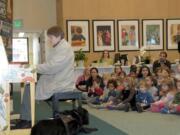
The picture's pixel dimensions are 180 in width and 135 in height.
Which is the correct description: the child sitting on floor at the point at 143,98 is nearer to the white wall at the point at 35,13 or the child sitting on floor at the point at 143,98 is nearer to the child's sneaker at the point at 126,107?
the child's sneaker at the point at 126,107

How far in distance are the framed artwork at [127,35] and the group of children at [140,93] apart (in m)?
3.41

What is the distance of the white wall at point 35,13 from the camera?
14266 millimetres

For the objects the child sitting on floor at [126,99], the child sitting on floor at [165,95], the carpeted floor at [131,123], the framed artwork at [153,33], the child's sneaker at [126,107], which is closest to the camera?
the carpeted floor at [131,123]

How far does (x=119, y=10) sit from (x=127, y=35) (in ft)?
2.70

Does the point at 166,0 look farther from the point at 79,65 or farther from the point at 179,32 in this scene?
the point at 79,65

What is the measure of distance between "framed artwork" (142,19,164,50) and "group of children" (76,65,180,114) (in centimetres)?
362

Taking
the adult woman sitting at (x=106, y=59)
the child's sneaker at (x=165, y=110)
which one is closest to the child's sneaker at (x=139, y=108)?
the child's sneaker at (x=165, y=110)

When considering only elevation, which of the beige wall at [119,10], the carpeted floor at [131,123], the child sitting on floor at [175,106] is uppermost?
the beige wall at [119,10]

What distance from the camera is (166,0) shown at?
43.1 feet

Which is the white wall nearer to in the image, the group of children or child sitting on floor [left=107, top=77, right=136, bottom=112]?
the group of children

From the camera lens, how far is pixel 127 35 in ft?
42.5

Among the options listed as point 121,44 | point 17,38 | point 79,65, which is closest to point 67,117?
point 79,65

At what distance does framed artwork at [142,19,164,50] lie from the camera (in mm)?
13023

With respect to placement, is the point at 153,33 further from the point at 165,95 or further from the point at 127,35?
the point at 165,95
